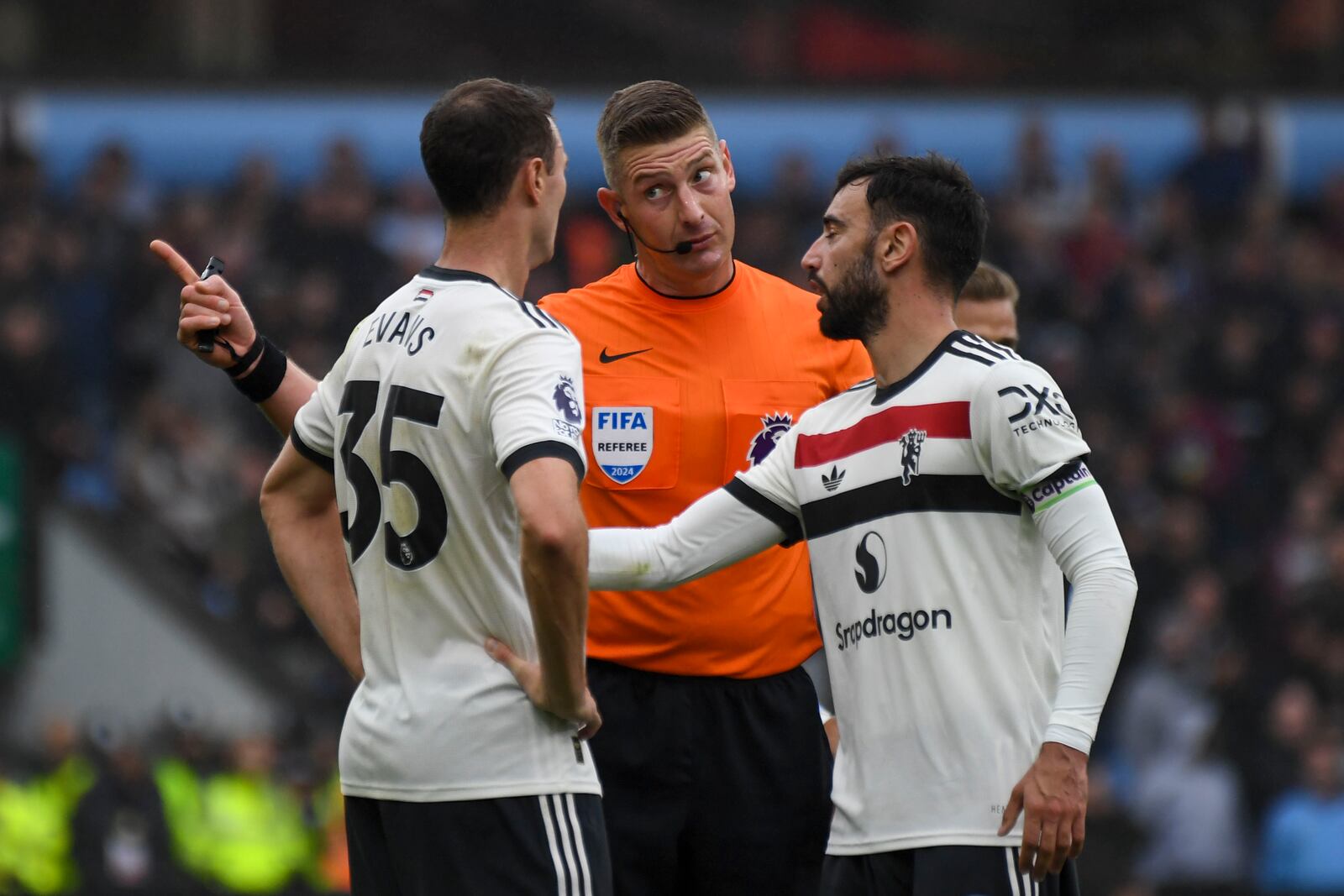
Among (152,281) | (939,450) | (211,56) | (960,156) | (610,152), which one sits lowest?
(939,450)

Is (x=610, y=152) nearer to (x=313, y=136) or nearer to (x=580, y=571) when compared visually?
(x=580, y=571)

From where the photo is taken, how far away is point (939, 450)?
14.1 ft

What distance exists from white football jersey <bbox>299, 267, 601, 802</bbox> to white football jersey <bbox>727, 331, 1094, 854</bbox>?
0.66 m

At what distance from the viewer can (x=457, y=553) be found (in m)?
4.05

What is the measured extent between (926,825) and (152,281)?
9997mm

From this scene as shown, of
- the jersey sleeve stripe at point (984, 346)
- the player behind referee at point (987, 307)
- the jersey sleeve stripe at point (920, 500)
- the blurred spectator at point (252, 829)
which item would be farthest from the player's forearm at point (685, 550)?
the blurred spectator at point (252, 829)

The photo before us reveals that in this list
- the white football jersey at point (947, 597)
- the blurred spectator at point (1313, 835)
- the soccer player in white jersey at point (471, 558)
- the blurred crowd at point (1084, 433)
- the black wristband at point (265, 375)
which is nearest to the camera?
the soccer player in white jersey at point (471, 558)

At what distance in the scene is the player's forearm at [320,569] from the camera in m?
4.65

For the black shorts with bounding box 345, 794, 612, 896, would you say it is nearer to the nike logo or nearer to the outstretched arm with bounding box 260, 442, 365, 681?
the outstretched arm with bounding box 260, 442, 365, 681

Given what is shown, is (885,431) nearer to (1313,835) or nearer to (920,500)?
(920,500)

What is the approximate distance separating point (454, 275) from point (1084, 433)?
9.64 metres

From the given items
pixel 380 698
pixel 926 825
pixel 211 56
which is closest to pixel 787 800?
pixel 926 825

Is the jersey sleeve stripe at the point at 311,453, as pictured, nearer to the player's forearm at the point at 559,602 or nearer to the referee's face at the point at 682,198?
the player's forearm at the point at 559,602

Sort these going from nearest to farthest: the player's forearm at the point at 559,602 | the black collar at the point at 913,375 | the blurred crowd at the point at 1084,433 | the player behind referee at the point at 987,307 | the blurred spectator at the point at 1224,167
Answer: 1. the player's forearm at the point at 559,602
2. the black collar at the point at 913,375
3. the player behind referee at the point at 987,307
4. the blurred crowd at the point at 1084,433
5. the blurred spectator at the point at 1224,167
